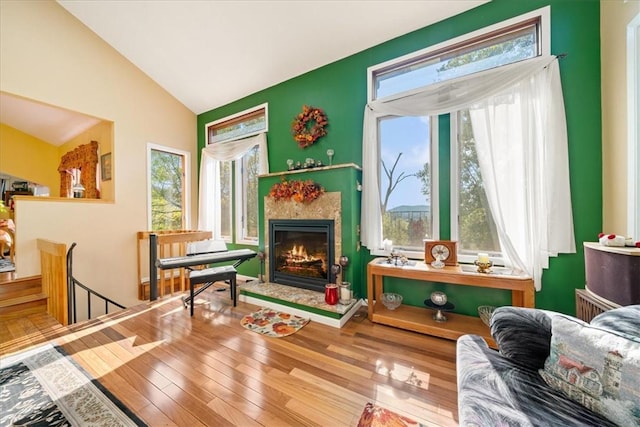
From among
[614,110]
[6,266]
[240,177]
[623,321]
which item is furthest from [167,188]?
[614,110]

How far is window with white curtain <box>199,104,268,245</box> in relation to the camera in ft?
13.2

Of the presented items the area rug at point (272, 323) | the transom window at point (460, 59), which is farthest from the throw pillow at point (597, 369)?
the transom window at point (460, 59)

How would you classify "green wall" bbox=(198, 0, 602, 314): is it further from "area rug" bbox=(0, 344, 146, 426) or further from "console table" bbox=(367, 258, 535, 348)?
"area rug" bbox=(0, 344, 146, 426)

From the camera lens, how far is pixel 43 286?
3.03m

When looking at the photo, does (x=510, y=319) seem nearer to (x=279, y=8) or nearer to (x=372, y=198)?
(x=372, y=198)

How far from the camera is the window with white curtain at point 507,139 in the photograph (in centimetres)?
204

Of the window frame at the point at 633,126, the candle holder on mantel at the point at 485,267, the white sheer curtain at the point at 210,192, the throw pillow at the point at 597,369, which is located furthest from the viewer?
the white sheer curtain at the point at 210,192

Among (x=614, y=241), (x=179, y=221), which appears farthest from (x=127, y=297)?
(x=614, y=241)

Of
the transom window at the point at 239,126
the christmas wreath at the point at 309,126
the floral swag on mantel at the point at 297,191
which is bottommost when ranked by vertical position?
the floral swag on mantel at the point at 297,191

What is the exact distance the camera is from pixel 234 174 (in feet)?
14.3

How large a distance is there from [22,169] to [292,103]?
595cm

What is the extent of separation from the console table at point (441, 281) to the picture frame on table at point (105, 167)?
175 inches

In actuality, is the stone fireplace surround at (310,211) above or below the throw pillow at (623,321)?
above

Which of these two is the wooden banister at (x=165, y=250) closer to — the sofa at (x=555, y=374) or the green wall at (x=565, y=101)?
the green wall at (x=565, y=101)
